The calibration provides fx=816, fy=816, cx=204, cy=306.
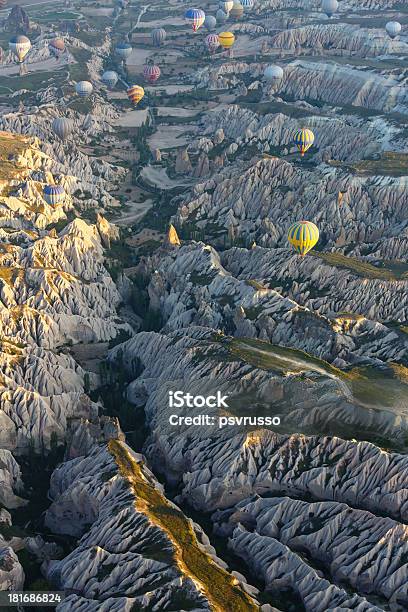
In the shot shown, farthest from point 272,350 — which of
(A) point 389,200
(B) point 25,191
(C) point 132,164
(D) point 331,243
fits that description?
(C) point 132,164

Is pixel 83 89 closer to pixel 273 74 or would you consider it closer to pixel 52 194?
pixel 273 74

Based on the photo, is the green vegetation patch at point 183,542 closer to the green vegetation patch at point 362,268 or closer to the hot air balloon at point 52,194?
the green vegetation patch at point 362,268

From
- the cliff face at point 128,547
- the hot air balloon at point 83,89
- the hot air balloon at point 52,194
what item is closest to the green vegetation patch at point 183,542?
the cliff face at point 128,547

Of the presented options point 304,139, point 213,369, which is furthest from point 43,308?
point 304,139

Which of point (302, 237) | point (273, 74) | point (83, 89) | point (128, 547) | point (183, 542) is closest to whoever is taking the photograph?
point (128, 547)

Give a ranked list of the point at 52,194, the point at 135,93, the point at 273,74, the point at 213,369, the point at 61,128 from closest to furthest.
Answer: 1. the point at 213,369
2. the point at 52,194
3. the point at 61,128
4. the point at 273,74
5. the point at 135,93

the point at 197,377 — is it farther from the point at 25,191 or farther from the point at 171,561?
the point at 25,191
